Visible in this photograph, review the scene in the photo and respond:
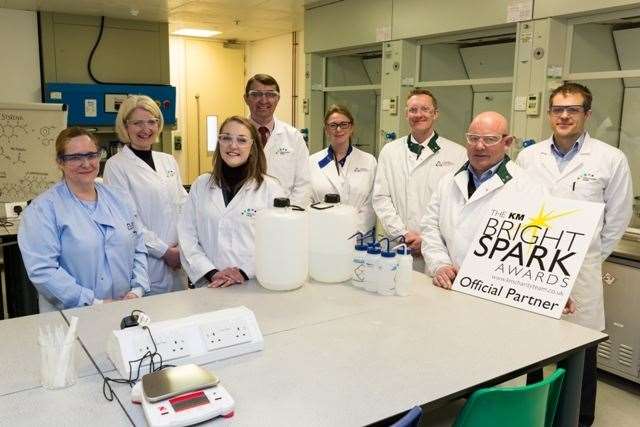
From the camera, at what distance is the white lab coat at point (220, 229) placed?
209 centimetres

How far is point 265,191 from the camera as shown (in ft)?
7.06

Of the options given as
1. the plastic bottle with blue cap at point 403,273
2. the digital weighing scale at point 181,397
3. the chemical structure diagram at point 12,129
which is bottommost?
the digital weighing scale at point 181,397

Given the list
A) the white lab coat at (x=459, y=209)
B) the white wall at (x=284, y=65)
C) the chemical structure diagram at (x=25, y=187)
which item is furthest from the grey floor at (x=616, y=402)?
the white wall at (x=284, y=65)

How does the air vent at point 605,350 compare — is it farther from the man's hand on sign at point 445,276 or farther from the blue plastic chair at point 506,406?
the blue plastic chair at point 506,406

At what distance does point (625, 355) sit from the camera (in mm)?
2828

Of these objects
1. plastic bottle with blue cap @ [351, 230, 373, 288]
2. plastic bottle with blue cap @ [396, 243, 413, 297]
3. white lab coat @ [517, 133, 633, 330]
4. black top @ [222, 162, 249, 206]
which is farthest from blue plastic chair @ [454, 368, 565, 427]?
white lab coat @ [517, 133, 633, 330]

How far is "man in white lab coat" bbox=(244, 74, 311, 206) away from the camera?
2943 millimetres

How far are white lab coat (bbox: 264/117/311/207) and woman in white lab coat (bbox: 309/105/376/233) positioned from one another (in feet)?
0.30

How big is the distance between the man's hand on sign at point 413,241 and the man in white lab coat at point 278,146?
58cm

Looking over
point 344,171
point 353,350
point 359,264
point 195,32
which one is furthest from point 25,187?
point 195,32

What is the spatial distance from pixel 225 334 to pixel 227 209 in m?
0.74

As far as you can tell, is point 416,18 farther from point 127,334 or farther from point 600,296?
point 127,334

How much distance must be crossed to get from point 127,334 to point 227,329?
0.26 meters

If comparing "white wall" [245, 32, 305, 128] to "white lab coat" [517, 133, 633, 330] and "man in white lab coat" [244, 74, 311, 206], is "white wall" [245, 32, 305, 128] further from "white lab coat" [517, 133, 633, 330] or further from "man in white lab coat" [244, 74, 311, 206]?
"white lab coat" [517, 133, 633, 330]
